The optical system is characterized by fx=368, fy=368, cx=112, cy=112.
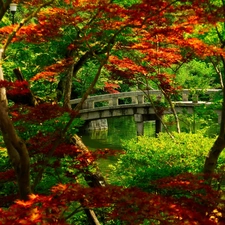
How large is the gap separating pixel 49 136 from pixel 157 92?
1227 centimetres

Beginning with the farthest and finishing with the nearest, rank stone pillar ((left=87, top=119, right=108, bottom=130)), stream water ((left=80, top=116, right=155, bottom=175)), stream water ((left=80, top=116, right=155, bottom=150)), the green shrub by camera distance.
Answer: stone pillar ((left=87, top=119, right=108, bottom=130)) < stream water ((left=80, top=116, right=155, bottom=150)) < stream water ((left=80, top=116, right=155, bottom=175)) < the green shrub

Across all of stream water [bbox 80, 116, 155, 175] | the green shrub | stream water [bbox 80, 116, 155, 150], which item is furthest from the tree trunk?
stream water [bbox 80, 116, 155, 150]

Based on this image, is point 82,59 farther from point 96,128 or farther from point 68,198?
point 96,128

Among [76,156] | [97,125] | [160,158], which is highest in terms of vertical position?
[76,156]

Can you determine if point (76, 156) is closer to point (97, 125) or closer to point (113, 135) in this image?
point (113, 135)

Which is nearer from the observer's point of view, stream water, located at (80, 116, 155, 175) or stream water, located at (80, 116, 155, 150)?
stream water, located at (80, 116, 155, 175)

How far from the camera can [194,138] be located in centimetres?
981

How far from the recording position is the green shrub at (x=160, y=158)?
832cm

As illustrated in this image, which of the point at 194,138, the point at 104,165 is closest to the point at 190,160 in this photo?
the point at 194,138

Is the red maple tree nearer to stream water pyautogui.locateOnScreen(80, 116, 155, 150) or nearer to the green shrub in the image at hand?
the green shrub

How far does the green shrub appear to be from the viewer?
8.32m

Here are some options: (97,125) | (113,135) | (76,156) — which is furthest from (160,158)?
(97,125)

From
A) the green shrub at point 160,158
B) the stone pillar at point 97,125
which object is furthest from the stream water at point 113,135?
the green shrub at point 160,158

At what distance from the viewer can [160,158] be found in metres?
8.97
